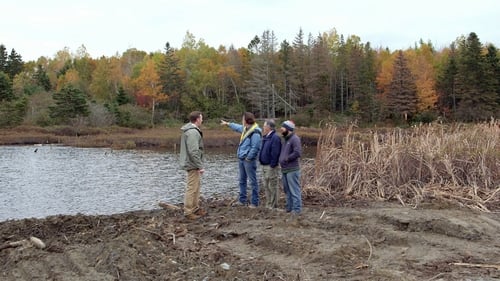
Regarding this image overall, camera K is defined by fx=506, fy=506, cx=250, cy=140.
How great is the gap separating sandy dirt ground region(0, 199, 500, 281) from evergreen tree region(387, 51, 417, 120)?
52.3 meters

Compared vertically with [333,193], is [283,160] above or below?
above

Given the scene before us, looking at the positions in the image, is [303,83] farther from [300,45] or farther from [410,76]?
[410,76]

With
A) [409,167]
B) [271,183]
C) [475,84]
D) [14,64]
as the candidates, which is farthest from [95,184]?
[14,64]

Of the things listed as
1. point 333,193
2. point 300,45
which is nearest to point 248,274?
point 333,193

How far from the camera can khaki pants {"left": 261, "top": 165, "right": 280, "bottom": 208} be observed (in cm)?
1027

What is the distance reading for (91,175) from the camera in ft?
74.7

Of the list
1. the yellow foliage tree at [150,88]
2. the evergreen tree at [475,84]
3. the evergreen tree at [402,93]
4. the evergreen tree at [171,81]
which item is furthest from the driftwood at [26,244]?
the evergreen tree at [171,81]

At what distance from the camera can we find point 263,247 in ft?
23.9

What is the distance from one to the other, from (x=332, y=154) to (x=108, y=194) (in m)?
8.36

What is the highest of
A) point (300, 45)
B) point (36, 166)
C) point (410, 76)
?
point (300, 45)

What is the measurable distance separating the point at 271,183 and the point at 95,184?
1154cm

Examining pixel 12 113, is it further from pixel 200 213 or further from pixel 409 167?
pixel 409 167

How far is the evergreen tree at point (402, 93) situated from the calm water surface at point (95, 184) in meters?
35.8

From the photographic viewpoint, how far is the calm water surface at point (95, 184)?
14945mm
